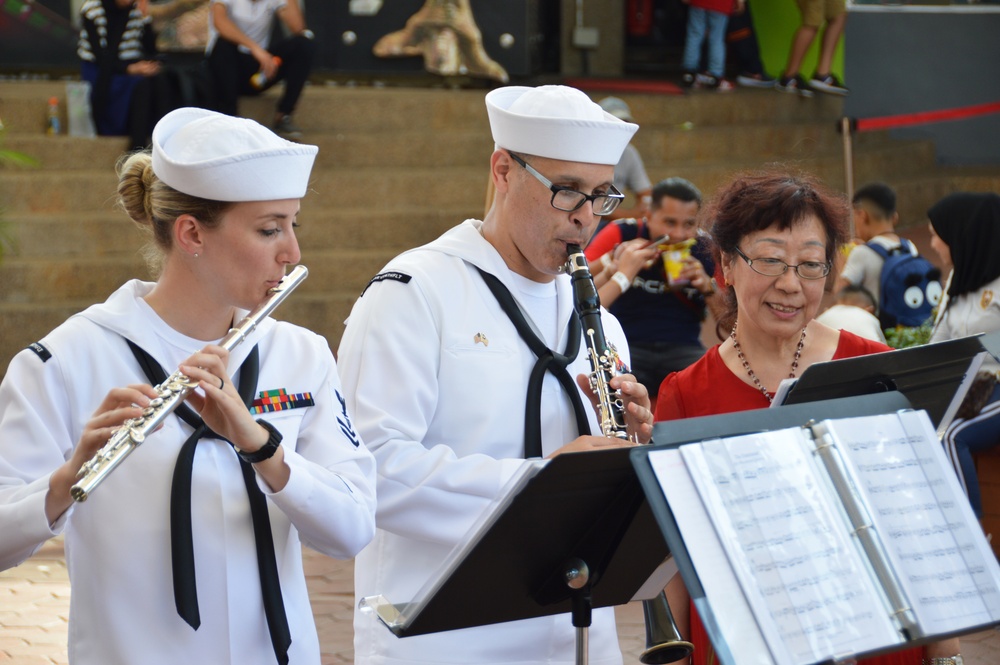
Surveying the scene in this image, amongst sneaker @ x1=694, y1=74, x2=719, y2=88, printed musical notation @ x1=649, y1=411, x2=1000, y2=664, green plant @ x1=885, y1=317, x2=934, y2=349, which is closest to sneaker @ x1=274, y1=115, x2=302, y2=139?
sneaker @ x1=694, y1=74, x2=719, y2=88

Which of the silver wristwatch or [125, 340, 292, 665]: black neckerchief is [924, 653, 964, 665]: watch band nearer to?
the silver wristwatch

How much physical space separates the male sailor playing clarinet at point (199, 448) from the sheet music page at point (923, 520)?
980mm

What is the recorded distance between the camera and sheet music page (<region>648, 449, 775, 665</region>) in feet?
6.20

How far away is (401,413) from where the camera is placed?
2779 mm

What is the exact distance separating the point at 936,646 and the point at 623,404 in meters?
0.97

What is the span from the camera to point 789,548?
2014 millimetres

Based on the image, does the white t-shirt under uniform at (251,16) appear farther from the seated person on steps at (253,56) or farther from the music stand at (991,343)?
the music stand at (991,343)

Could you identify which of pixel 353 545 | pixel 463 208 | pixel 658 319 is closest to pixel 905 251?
pixel 658 319

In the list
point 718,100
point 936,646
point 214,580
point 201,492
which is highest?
point 201,492

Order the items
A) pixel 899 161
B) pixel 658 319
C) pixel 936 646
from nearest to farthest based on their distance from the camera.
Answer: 1. pixel 936 646
2. pixel 658 319
3. pixel 899 161

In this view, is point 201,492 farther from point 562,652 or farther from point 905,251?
point 905,251

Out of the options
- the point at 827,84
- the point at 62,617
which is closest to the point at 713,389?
the point at 62,617

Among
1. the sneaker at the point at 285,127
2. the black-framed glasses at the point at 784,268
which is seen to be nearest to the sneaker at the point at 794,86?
the sneaker at the point at 285,127

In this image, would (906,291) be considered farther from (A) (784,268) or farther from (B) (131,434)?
(B) (131,434)
